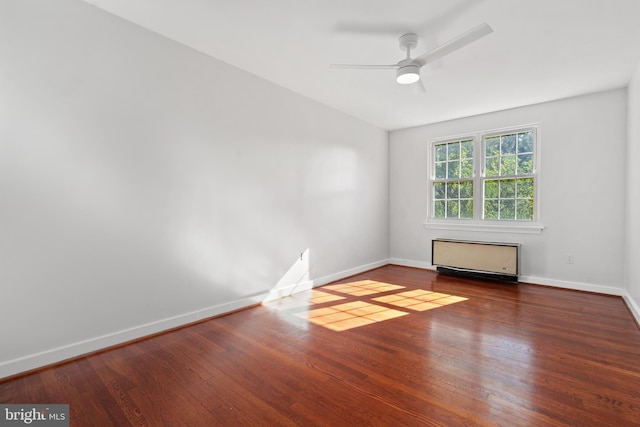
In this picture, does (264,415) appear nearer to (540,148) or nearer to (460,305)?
(460,305)

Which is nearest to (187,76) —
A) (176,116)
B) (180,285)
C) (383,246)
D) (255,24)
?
(176,116)

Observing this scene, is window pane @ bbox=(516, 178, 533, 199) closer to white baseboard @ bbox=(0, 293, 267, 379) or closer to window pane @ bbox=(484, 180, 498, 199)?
window pane @ bbox=(484, 180, 498, 199)

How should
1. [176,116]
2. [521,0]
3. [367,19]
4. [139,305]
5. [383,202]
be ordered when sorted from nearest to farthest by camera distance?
[521,0] < [367,19] < [139,305] < [176,116] < [383,202]

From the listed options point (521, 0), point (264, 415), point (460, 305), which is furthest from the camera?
point (460, 305)

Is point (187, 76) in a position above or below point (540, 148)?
above

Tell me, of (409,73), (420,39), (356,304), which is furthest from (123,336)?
(420,39)

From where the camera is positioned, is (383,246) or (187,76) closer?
(187,76)

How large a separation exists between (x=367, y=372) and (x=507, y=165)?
4108 mm

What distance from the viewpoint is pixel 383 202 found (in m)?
5.77

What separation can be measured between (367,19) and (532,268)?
13.7 ft

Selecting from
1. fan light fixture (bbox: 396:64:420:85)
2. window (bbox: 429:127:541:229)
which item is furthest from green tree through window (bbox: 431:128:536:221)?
fan light fixture (bbox: 396:64:420:85)

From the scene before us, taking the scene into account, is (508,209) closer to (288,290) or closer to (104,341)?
(288,290)

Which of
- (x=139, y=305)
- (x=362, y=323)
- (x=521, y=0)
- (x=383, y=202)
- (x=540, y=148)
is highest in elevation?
(x=521, y=0)

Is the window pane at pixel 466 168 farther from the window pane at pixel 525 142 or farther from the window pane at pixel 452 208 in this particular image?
the window pane at pixel 525 142
